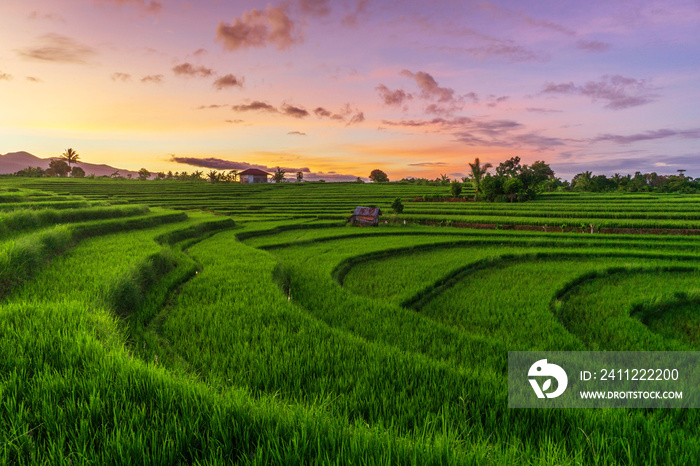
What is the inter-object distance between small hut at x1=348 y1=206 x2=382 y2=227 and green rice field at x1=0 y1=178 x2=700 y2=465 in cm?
673

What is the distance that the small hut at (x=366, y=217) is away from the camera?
2028 cm

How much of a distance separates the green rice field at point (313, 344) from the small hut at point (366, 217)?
6734 millimetres

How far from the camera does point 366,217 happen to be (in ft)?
67.5

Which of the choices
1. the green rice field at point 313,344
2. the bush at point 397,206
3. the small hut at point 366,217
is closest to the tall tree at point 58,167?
the green rice field at point 313,344

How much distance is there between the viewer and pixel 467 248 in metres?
14.4

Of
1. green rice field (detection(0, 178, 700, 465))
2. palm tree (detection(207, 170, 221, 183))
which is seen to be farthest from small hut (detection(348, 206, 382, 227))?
palm tree (detection(207, 170, 221, 183))

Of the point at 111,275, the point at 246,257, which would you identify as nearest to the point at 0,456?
the point at 111,275

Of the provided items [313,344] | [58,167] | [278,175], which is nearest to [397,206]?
[313,344]

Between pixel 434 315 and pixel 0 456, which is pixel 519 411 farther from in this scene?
pixel 434 315

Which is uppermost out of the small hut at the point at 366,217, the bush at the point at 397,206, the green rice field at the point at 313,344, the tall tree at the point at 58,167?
the tall tree at the point at 58,167

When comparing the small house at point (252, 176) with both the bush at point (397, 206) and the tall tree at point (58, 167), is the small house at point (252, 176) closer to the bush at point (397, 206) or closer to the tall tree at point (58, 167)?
the tall tree at point (58, 167)

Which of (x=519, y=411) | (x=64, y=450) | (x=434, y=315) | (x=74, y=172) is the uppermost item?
(x=74, y=172)

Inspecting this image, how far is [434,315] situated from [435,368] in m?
3.73

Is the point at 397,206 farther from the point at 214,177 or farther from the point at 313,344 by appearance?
the point at 214,177
